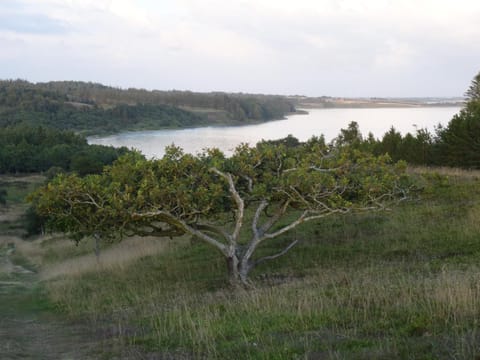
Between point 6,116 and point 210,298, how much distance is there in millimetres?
173810

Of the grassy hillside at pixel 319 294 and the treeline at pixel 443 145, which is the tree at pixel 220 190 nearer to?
the grassy hillside at pixel 319 294

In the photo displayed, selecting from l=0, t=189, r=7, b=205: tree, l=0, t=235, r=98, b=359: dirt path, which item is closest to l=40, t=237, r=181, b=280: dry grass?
l=0, t=235, r=98, b=359: dirt path

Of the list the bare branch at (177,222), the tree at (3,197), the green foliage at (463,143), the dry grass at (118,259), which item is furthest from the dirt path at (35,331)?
the tree at (3,197)

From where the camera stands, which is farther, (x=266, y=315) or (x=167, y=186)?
(x=167, y=186)

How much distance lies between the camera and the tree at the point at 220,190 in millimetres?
12320

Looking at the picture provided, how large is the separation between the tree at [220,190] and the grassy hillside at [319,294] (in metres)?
1.31

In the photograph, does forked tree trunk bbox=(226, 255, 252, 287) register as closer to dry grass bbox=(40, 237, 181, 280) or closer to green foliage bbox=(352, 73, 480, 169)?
dry grass bbox=(40, 237, 181, 280)

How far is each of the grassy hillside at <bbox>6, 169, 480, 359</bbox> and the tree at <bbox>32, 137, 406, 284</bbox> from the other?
1.31m

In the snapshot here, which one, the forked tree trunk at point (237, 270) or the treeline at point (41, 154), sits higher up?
the forked tree trunk at point (237, 270)

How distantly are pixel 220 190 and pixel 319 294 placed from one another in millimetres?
4283

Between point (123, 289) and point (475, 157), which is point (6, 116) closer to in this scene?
point (475, 157)

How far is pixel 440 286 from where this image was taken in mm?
7621

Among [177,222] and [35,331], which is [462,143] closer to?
[177,222]

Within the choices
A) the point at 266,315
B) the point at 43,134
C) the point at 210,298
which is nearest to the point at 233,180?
the point at 210,298
